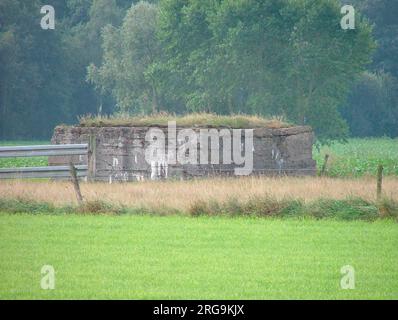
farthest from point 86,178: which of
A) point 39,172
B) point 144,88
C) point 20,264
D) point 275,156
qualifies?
point 144,88

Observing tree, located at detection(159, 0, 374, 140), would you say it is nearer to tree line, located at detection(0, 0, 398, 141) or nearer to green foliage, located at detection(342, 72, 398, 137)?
tree line, located at detection(0, 0, 398, 141)

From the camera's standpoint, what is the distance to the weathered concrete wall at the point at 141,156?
3203 cm

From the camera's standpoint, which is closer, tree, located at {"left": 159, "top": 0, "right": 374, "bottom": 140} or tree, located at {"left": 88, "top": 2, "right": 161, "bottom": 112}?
tree, located at {"left": 159, "top": 0, "right": 374, "bottom": 140}

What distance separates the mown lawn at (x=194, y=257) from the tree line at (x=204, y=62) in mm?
40116

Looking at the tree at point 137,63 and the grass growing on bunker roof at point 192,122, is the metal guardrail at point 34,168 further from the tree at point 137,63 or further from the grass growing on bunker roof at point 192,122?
the tree at point 137,63

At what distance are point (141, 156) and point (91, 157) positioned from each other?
146 centimetres

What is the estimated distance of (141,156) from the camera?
3228cm

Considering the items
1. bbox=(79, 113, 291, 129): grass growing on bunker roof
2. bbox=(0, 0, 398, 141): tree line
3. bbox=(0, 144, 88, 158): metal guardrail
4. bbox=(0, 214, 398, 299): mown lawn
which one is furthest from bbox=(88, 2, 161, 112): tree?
bbox=(0, 214, 398, 299): mown lawn

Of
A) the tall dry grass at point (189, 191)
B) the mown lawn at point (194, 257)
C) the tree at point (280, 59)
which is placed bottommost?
the mown lawn at point (194, 257)

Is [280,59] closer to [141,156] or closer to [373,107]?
[373,107]

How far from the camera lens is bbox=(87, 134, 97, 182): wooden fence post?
31578 mm

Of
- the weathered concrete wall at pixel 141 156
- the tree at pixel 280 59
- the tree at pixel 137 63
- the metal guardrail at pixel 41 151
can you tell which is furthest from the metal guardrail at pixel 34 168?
the tree at pixel 137 63

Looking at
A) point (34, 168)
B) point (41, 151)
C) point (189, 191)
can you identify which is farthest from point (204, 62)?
point (189, 191)

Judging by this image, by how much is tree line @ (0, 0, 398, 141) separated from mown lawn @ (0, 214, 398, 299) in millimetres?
40116
